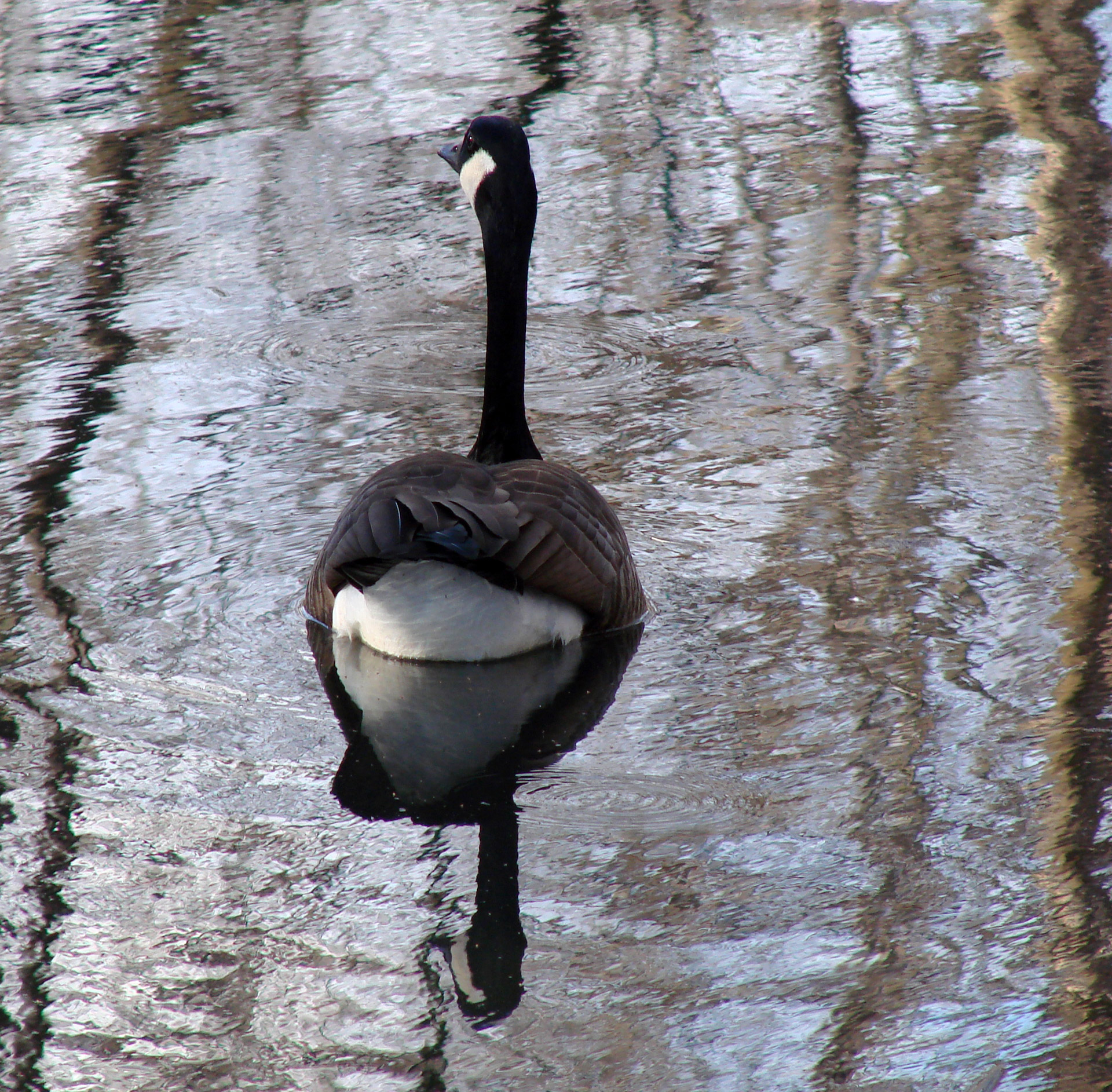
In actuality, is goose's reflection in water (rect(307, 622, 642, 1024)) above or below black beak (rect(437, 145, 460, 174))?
below

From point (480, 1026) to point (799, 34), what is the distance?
958 centimetres

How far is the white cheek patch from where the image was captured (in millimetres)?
4996

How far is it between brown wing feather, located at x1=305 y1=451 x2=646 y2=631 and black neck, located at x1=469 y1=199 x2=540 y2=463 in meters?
0.44

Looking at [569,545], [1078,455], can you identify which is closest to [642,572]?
[569,545]

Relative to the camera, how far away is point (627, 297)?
24.1 feet

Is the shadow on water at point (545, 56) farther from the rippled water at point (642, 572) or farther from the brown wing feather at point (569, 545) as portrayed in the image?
the brown wing feather at point (569, 545)

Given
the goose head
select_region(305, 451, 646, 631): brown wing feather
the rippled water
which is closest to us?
the rippled water

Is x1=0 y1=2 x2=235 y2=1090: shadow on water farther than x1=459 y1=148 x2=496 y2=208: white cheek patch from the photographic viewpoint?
No

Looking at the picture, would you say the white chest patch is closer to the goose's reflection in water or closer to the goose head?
the goose's reflection in water

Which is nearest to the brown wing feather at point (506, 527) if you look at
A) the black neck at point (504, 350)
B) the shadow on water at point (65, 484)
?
the black neck at point (504, 350)

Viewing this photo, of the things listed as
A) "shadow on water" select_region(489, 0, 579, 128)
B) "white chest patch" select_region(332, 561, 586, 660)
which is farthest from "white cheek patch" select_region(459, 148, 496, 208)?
"shadow on water" select_region(489, 0, 579, 128)

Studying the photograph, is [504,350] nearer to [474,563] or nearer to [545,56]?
[474,563]

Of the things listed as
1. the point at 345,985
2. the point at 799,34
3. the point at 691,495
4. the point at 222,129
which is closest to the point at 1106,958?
the point at 345,985

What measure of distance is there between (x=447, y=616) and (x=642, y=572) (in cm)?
85
